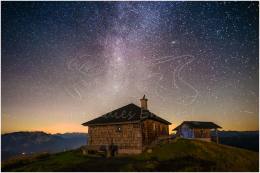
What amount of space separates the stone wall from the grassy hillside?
6.30ft

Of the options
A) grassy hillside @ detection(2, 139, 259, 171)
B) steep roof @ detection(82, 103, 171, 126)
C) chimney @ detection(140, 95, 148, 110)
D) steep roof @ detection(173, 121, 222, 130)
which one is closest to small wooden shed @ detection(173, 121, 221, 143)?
steep roof @ detection(173, 121, 222, 130)

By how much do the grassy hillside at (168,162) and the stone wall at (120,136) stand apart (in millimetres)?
1919

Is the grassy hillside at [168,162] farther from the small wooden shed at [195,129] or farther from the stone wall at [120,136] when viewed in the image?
the small wooden shed at [195,129]

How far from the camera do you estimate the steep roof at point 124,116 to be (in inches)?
1074

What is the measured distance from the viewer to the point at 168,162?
67.7 ft

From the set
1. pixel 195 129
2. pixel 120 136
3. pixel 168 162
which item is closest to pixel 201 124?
pixel 195 129

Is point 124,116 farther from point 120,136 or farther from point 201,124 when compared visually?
point 201,124

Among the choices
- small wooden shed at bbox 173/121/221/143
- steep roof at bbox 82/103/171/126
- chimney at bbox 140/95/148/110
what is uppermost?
chimney at bbox 140/95/148/110

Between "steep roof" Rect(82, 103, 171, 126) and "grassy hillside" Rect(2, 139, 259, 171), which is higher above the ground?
"steep roof" Rect(82, 103, 171, 126)

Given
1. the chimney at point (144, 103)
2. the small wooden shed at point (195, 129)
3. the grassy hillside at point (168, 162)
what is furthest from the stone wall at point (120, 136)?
the small wooden shed at point (195, 129)

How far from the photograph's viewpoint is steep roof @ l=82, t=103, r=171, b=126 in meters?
27.3

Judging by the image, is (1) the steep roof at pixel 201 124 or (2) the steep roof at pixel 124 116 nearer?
(2) the steep roof at pixel 124 116

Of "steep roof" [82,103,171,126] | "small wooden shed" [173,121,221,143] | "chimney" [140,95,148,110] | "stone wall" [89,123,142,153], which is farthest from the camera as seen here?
"small wooden shed" [173,121,221,143]

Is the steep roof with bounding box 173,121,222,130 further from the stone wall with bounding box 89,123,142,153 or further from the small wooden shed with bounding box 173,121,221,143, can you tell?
the stone wall with bounding box 89,123,142,153
